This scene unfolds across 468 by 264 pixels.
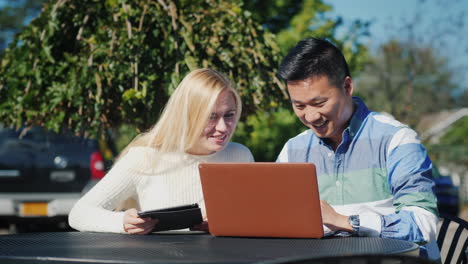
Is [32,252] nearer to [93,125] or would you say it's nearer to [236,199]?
[236,199]

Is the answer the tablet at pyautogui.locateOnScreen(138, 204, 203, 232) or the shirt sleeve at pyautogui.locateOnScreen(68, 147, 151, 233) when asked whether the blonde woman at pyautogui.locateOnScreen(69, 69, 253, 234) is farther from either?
the tablet at pyautogui.locateOnScreen(138, 204, 203, 232)

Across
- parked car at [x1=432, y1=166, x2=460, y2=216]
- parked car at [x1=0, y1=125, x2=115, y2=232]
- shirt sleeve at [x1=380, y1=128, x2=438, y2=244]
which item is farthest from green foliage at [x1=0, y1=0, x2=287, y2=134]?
parked car at [x1=432, y1=166, x2=460, y2=216]

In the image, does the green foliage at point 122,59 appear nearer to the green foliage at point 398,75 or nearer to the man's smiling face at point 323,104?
the man's smiling face at point 323,104

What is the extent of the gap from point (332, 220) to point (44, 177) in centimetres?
591

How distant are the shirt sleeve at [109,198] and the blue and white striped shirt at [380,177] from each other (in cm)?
71

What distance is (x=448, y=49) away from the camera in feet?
62.7

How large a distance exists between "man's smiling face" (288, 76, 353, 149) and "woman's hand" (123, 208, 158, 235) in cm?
74

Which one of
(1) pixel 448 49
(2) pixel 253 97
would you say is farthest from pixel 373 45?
(2) pixel 253 97

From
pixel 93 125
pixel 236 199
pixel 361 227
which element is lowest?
pixel 361 227

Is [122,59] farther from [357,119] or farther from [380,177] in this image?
[380,177]

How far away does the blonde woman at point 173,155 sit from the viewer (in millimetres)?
2834

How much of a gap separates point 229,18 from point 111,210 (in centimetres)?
157

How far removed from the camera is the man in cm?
240

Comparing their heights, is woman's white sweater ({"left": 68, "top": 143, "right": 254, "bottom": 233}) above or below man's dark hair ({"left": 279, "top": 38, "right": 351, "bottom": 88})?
below
